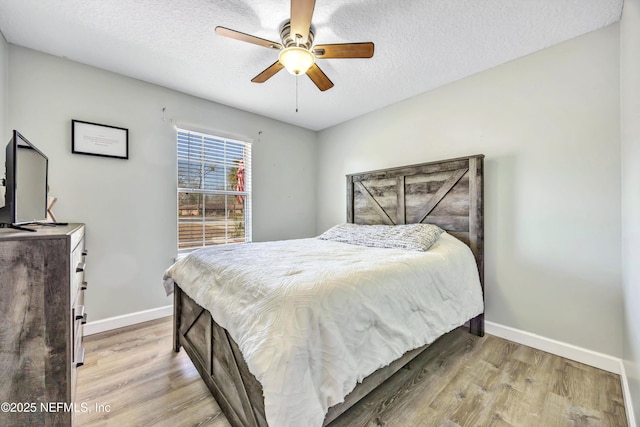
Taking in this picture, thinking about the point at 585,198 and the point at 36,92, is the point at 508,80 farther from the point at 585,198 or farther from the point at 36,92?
the point at 36,92

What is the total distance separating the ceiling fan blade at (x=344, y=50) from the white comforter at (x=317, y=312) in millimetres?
1455

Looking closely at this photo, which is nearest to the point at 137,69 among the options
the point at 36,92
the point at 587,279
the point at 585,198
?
the point at 36,92

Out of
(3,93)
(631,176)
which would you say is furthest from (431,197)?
(3,93)

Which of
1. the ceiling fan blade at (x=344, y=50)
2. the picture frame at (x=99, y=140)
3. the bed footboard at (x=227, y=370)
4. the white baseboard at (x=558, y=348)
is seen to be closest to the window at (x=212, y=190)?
the picture frame at (x=99, y=140)

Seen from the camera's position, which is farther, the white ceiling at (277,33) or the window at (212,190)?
the window at (212,190)

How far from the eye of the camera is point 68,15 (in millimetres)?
1810

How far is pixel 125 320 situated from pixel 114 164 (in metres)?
1.59

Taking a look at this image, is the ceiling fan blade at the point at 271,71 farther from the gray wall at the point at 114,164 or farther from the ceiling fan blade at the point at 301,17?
the gray wall at the point at 114,164

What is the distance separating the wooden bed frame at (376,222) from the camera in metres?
1.26

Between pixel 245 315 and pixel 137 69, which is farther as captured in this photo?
pixel 137 69

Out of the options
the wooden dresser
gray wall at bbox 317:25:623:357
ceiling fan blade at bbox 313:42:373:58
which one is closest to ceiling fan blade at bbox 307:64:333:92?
ceiling fan blade at bbox 313:42:373:58

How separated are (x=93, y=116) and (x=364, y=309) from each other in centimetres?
305

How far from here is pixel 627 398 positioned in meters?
1.53

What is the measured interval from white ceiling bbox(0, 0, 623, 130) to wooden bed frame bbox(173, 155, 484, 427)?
3.16ft
